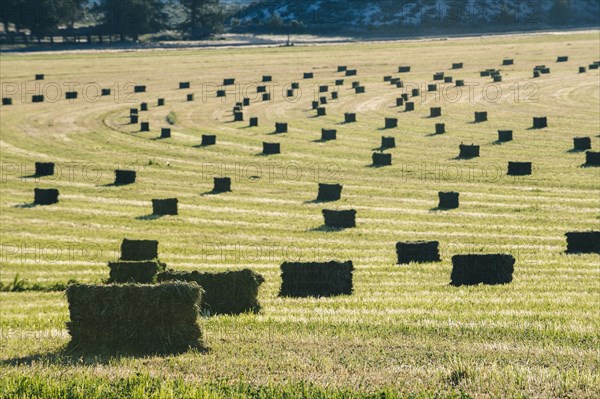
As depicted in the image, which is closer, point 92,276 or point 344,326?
point 344,326

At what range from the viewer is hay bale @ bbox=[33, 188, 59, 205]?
41438 mm

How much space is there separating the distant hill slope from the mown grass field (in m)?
43.9

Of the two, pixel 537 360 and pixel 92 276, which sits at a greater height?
pixel 537 360

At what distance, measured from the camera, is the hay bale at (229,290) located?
806 inches

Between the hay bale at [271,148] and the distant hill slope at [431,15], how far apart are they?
84.2 metres

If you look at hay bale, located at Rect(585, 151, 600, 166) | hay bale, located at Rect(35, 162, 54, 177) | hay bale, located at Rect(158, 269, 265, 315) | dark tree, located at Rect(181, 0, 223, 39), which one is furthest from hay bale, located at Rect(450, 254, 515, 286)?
dark tree, located at Rect(181, 0, 223, 39)

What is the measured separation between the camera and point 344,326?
59.8ft

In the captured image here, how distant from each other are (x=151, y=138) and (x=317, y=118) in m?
11.4

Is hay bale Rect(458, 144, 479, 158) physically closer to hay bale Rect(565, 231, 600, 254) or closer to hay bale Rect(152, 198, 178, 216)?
hay bale Rect(152, 198, 178, 216)

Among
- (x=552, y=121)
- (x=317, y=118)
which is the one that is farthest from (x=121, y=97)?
(x=552, y=121)

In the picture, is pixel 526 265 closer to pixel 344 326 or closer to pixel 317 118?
pixel 344 326

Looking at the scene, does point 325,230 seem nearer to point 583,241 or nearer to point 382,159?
point 583,241

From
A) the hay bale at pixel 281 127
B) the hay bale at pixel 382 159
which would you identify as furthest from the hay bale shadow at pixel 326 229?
the hay bale at pixel 281 127

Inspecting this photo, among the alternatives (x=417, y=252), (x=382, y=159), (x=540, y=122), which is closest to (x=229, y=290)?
(x=417, y=252)
